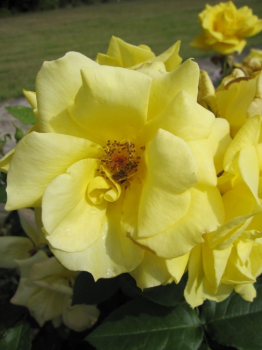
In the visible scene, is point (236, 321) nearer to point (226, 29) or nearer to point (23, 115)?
point (23, 115)

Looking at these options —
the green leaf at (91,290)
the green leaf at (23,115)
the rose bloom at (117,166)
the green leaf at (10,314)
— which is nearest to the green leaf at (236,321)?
the green leaf at (91,290)

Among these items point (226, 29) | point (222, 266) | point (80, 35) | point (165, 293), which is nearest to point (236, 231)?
point (222, 266)

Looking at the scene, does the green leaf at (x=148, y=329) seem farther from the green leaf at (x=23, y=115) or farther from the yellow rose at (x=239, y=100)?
the green leaf at (x=23, y=115)

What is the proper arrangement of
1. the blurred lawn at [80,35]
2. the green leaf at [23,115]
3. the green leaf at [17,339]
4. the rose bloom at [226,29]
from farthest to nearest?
the blurred lawn at [80,35] < the rose bloom at [226,29] < the green leaf at [23,115] < the green leaf at [17,339]

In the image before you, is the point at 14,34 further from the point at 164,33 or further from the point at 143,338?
the point at 143,338

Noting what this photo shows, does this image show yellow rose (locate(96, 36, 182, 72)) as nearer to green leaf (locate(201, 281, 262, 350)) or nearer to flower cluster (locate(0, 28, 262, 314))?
flower cluster (locate(0, 28, 262, 314))

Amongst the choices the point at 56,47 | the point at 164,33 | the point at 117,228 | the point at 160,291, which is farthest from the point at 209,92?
the point at 164,33
